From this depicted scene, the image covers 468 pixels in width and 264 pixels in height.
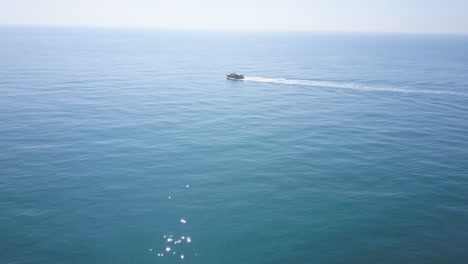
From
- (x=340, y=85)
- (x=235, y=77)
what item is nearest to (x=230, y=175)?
(x=340, y=85)

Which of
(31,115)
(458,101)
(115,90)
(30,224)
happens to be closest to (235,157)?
(30,224)

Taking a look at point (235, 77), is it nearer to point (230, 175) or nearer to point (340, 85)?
point (340, 85)

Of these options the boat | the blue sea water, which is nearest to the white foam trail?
the blue sea water

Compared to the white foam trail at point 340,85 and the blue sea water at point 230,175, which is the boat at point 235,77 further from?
the blue sea water at point 230,175

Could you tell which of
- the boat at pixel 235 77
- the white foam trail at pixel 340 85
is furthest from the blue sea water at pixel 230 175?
the boat at pixel 235 77

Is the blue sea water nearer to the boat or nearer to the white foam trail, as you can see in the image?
the white foam trail

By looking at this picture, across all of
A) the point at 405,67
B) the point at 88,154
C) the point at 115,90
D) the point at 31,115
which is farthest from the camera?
the point at 405,67

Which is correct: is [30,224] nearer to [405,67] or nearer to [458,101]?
[458,101]

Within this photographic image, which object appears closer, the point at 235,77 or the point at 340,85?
the point at 340,85
